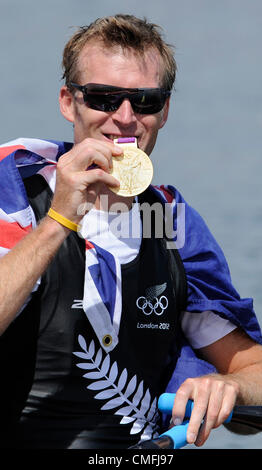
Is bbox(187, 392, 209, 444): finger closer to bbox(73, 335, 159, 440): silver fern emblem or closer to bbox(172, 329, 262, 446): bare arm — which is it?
bbox(172, 329, 262, 446): bare arm

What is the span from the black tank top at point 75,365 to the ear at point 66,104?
1.36ft

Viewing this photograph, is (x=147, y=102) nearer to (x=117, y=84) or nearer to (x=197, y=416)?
(x=117, y=84)

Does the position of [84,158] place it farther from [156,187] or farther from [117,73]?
[156,187]

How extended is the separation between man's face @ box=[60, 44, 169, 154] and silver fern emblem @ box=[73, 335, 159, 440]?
925 millimetres

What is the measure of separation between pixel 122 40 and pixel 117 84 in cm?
29

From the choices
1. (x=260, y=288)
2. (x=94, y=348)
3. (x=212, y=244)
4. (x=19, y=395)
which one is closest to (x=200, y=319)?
(x=212, y=244)

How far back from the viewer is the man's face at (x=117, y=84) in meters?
3.69

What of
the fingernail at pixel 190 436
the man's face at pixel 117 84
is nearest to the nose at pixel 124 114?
the man's face at pixel 117 84

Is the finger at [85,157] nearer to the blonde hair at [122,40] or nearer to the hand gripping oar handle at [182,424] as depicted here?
the blonde hair at [122,40]
